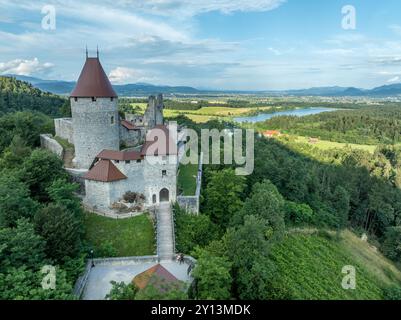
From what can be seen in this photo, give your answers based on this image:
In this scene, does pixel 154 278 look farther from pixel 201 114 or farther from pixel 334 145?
pixel 201 114

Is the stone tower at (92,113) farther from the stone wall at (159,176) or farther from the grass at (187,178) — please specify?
the grass at (187,178)

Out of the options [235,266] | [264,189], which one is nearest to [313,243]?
[264,189]

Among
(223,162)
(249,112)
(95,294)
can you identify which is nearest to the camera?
(95,294)

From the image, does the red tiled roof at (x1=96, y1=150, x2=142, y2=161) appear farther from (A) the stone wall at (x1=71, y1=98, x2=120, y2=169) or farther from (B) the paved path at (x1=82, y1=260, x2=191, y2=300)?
(B) the paved path at (x1=82, y1=260, x2=191, y2=300)

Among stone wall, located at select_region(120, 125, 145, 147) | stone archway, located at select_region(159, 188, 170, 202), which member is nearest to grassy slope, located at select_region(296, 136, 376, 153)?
stone wall, located at select_region(120, 125, 145, 147)

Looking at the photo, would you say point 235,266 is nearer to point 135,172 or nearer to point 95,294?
point 95,294

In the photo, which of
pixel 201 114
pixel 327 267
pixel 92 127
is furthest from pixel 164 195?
pixel 201 114
